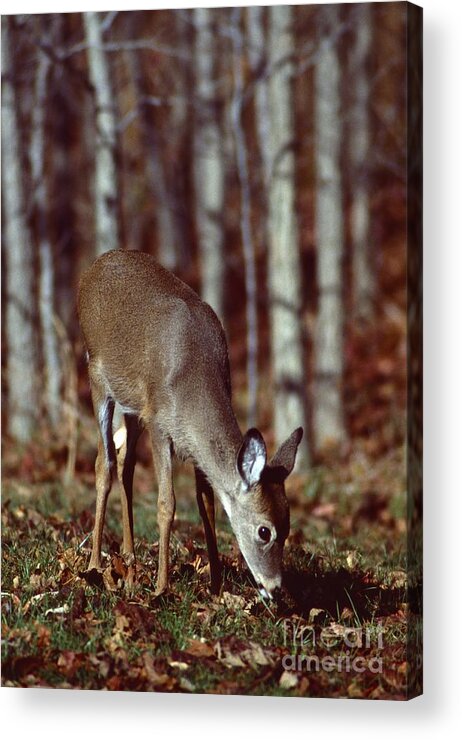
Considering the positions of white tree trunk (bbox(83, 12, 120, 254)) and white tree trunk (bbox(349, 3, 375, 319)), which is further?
white tree trunk (bbox(349, 3, 375, 319))

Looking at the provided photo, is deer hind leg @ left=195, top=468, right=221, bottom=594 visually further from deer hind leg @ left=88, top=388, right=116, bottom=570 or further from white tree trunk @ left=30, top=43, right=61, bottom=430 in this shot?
white tree trunk @ left=30, top=43, right=61, bottom=430

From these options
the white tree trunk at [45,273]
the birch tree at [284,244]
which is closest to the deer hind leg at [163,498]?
the white tree trunk at [45,273]

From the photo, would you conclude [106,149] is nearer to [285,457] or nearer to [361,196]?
[285,457]

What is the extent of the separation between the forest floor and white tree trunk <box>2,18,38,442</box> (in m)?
3.09

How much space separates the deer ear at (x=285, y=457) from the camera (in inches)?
309

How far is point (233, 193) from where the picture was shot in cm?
2409

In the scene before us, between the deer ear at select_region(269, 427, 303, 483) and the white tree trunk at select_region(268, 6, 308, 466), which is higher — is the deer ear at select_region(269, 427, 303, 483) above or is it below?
below

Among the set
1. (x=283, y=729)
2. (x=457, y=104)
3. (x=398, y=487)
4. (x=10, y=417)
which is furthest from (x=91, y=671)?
(x=398, y=487)

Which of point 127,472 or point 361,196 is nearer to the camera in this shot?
point 127,472

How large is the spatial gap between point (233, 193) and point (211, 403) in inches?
641

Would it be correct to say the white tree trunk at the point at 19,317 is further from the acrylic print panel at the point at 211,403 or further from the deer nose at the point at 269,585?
the deer nose at the point at 269,585

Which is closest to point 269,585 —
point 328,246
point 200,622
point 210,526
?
point 200,622

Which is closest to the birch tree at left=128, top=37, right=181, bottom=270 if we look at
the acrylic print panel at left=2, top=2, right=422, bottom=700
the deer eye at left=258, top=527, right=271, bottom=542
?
the acrylic print panel at left=2, top=2, right=422, bottom=700

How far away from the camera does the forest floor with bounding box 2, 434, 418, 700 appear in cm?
794
